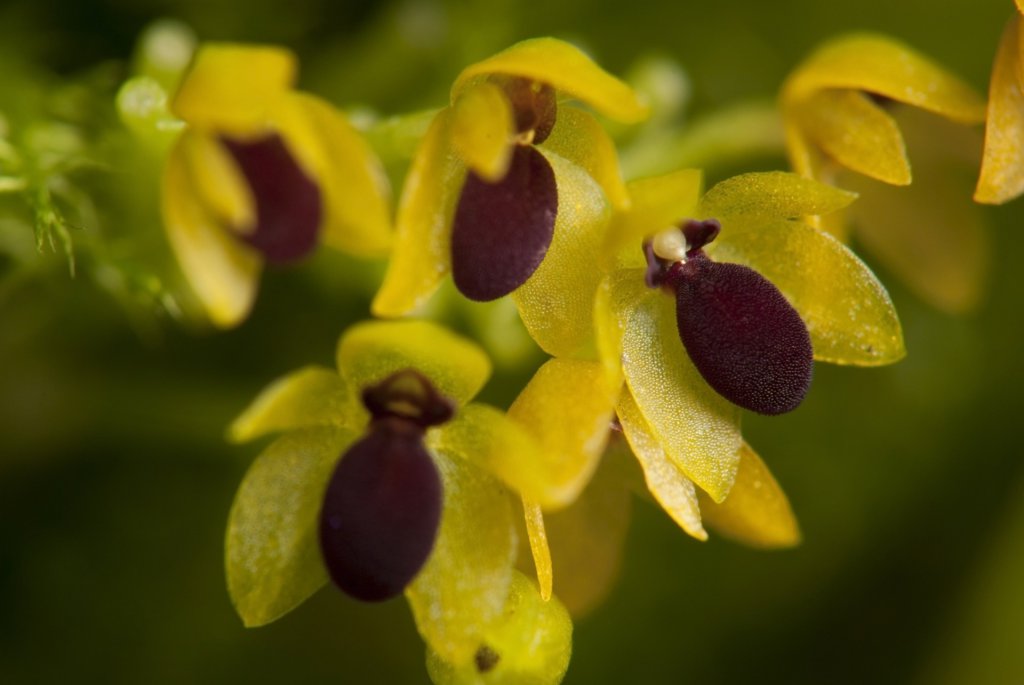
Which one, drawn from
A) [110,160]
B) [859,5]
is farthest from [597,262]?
[859,5]

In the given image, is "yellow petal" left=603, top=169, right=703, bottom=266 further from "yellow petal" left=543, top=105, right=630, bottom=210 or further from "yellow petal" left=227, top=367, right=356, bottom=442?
"yellow petal" left=227, top=367, right=356, bottom=442

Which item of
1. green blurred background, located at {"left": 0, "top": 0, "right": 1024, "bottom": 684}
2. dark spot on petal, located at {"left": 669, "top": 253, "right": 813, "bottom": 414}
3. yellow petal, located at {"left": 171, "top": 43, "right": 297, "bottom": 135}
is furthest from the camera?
green blurred background, located at {"left": 0, "top": 0, "right": 1024, "bottom": 684}

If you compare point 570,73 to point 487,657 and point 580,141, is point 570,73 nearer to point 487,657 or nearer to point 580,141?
point 580,141

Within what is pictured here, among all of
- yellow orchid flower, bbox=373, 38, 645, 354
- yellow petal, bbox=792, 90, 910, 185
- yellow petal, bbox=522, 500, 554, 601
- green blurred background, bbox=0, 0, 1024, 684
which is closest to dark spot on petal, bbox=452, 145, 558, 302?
yellow orchid flower, bbox=373, 38, 645, 354

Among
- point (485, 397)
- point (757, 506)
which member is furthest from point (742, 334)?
point (485, 397)

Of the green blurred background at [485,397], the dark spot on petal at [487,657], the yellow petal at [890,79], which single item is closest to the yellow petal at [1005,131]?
the yellow petal at [890,79]

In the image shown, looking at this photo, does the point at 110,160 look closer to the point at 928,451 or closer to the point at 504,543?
the point at 504,543
